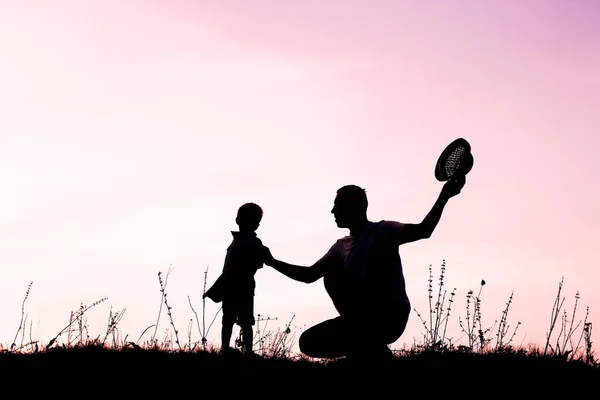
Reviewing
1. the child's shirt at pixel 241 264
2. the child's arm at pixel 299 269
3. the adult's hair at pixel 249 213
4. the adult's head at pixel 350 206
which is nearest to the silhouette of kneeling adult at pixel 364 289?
the adult's head at pixel 350 206

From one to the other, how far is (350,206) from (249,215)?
203cm

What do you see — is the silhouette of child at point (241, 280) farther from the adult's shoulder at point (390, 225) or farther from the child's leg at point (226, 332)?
the adult's shoulder at point (390, 225)

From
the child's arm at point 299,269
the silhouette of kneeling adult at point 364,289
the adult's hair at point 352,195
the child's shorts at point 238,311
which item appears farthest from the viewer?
the child's shorts at point 238,311

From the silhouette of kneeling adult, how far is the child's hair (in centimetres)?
183

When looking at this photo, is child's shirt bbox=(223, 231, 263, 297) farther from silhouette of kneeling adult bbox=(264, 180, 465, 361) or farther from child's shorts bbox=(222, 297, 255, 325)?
silhouette of kneeling adult bbox=(264, 180, 465, 361)

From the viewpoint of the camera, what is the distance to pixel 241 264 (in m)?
9.39

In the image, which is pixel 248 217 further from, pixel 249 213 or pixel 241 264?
pixel 241 264

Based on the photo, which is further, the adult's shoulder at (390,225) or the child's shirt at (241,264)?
the child's shirt at (241,264)

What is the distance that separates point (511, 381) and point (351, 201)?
7.55ft

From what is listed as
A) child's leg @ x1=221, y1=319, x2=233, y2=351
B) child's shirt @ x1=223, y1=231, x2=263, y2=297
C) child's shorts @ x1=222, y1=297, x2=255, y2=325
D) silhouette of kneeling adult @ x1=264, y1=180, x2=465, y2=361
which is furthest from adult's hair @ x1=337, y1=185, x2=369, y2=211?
child's leg @ x1=221, y1=319, x2=233, y2=351

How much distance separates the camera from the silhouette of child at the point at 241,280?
939 cm

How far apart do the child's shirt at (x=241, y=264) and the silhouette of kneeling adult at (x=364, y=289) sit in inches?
66.8

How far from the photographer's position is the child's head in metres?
9.42

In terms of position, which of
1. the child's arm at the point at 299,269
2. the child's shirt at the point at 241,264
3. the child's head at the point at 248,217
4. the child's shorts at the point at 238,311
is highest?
the child's head at the point at 248,217
